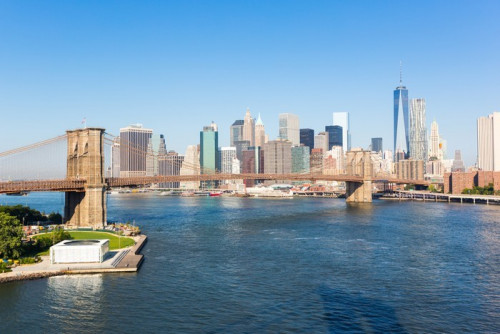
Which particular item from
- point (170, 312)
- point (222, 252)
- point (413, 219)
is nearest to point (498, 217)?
point (413, 219)

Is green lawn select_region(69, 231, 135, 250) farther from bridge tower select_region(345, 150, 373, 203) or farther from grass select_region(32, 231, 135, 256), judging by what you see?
bridge tower select_region(345, 150, 373, 203)

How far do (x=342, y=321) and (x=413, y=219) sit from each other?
6543 cm

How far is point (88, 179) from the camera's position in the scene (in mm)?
64125

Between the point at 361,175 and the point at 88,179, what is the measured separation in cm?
10282

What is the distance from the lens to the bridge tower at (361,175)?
144 m

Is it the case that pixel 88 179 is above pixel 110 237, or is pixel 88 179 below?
above

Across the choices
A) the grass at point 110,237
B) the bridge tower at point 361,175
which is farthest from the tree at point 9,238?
the bridge tower at point 361,175

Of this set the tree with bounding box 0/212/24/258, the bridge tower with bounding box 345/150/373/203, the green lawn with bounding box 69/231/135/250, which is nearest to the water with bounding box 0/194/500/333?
the green lawn with bounding box 69/231/135/250

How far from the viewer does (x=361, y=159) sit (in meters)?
150

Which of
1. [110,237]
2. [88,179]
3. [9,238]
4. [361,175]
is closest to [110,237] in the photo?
[110,237]

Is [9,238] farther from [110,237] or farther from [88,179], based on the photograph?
[88,179]

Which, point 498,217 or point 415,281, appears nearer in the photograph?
point 415,281

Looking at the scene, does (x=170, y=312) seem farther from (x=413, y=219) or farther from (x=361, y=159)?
(x=361, y=159)

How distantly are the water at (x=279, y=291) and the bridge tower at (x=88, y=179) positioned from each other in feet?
33.1
